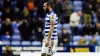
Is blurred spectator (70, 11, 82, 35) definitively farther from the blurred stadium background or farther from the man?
the man

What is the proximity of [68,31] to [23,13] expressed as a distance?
79.8 inches

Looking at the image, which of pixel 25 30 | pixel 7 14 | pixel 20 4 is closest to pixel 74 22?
pixel 25 30

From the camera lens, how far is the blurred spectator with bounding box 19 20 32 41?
44.3 ft

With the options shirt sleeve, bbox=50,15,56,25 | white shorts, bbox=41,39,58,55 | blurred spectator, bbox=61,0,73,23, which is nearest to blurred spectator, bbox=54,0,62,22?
blurred spectator, bbox=61,0,73,23

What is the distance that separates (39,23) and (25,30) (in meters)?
0.65

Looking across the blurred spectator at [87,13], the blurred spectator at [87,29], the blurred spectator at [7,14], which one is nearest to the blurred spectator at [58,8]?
the blurred spectator at [87,13]

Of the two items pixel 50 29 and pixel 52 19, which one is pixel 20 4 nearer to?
pixel 52 19

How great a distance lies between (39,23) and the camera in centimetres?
1373

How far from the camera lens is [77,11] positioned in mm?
15055

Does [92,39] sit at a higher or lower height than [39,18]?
lower

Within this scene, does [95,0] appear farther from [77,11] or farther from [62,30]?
[62,30]

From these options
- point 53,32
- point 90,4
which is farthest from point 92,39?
point 53,32

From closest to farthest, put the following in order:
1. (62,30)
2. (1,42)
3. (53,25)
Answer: (53,25), (1,42), (62,30)

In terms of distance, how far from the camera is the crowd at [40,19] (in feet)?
44.5
